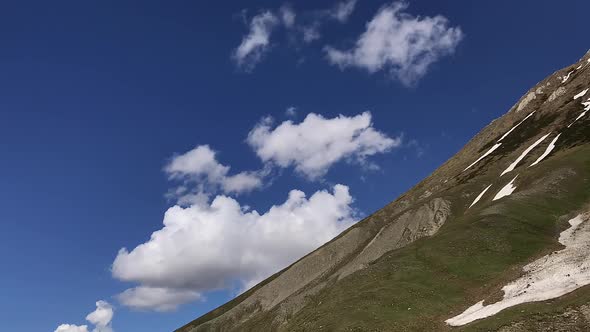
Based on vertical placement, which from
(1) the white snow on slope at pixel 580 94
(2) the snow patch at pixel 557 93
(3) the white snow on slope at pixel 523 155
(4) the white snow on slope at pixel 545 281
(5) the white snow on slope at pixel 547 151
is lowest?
(4) the white snow on slope at pixel 545 281

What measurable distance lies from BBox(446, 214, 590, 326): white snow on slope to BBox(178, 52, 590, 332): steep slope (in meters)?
0.15

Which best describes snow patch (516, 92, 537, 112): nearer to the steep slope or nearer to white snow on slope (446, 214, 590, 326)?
the steep slope

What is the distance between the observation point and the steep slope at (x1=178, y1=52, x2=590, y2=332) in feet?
131

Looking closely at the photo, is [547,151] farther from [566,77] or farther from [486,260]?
[566,77]

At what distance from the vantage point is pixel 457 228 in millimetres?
64938

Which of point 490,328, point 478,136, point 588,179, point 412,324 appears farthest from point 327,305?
point 478,136

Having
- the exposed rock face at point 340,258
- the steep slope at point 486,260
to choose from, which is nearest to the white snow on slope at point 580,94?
the steep slope at point 486,260

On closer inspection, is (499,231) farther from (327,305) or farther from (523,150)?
(523,150)

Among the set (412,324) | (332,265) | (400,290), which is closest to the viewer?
(412,324)

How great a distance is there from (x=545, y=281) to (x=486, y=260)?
11.9 meters

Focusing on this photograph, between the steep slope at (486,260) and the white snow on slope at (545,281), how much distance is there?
5.8 inches

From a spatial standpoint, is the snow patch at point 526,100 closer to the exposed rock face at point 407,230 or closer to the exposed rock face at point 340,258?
the exposed rock face at point 340,258

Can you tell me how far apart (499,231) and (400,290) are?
17249 millimetres

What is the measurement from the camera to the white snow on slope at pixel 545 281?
38678 millimetres
